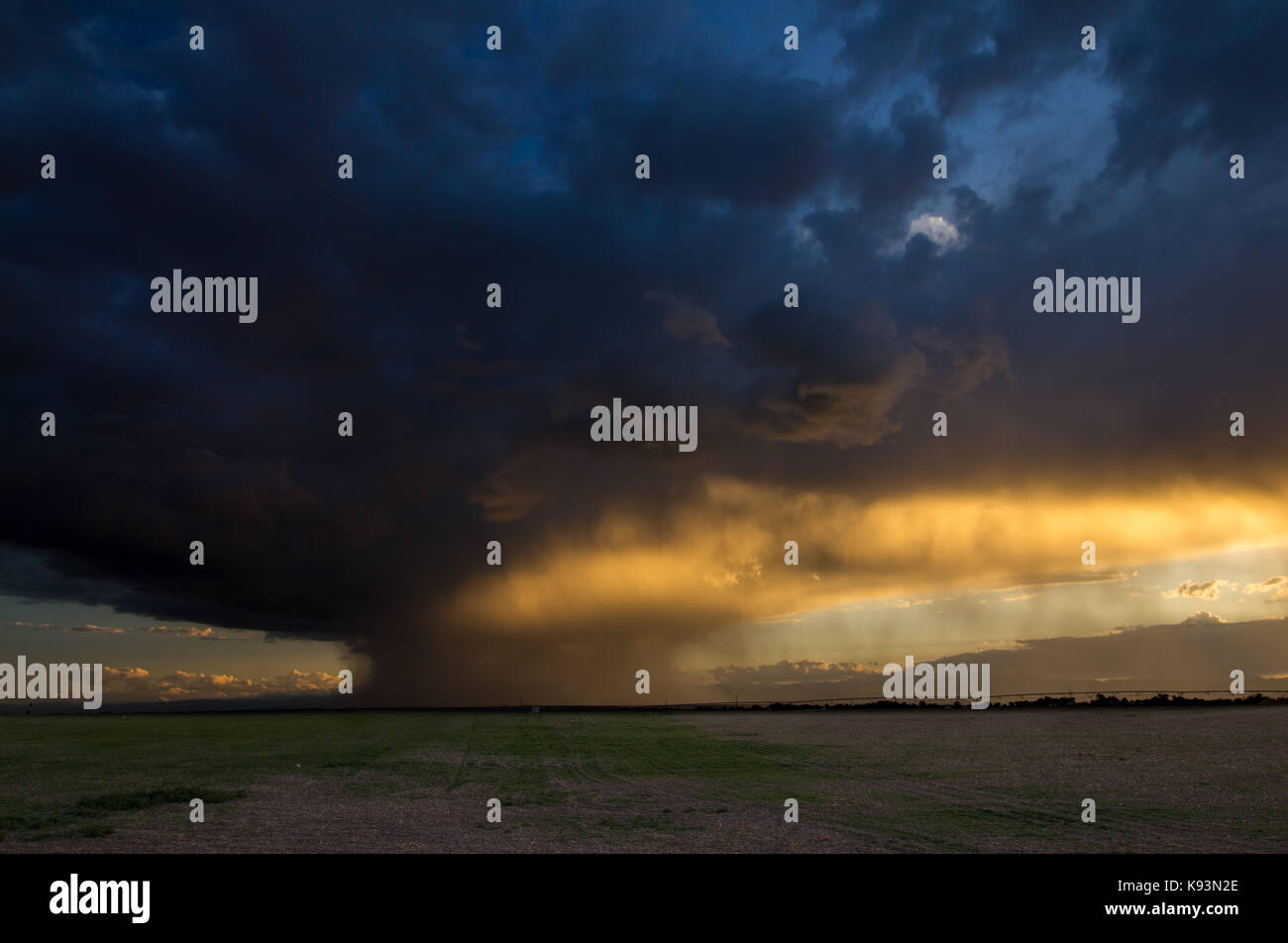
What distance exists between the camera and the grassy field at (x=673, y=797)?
85.4 ft

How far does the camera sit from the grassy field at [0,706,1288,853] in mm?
26031

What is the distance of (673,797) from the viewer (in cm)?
3603

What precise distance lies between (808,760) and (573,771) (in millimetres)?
15273
